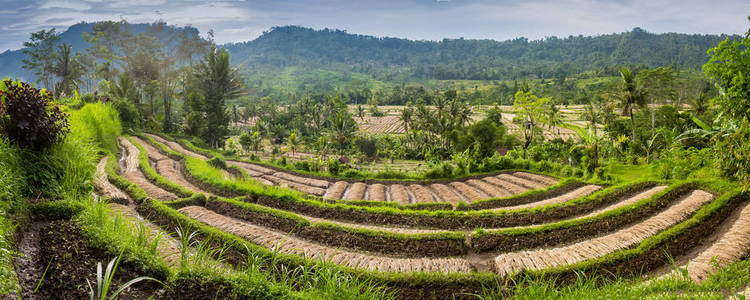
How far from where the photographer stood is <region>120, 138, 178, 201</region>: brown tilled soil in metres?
9.53

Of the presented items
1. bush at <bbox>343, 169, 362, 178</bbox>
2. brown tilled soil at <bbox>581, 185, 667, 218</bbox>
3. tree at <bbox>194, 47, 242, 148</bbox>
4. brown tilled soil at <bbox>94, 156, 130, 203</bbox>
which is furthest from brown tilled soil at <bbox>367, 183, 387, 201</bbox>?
tree at <bbox>194, 47, 242, 148</bbox>

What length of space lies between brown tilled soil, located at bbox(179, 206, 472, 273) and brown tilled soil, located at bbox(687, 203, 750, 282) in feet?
11.6

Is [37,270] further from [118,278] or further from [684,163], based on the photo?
[684,163]

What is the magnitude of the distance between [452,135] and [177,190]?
112ft

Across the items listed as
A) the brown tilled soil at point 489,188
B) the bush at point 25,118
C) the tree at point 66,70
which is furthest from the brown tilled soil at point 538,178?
the tree at point 66,70

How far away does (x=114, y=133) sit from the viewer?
653 inches

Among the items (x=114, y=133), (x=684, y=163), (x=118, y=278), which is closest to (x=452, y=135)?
(x=684, y=163)

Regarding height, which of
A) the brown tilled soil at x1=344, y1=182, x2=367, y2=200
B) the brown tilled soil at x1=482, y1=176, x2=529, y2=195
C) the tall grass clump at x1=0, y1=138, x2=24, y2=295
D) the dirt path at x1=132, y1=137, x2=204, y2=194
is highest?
the tall grass clump at x1=0, y1=138, x2=24, y2=295

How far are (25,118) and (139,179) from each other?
5.88 metres

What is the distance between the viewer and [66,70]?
40.1m

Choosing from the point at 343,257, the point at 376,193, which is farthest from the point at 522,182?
the point at 343,257

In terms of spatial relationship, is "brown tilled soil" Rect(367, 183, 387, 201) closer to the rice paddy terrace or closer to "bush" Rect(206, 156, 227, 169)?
the rice paddy terrace

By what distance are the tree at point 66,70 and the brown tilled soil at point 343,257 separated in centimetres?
4261

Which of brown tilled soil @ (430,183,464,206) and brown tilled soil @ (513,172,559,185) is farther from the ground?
brown tilled soil @ (513,172,559,185)
